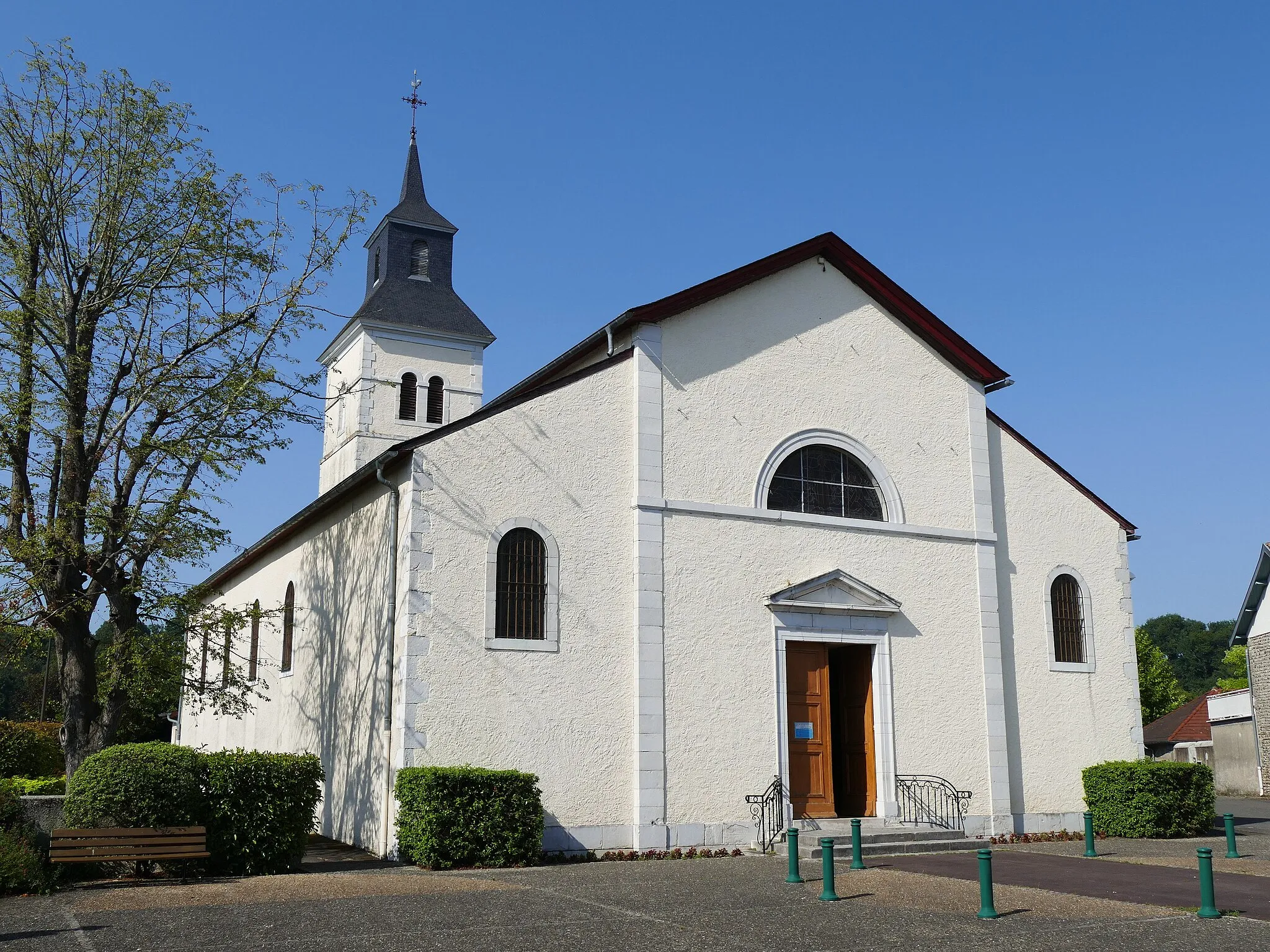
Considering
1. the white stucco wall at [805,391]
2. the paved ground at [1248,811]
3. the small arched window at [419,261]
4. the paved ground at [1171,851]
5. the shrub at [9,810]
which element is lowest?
the paved ground at [1248,811]

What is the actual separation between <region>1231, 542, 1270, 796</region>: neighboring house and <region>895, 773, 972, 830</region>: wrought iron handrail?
19.7 m

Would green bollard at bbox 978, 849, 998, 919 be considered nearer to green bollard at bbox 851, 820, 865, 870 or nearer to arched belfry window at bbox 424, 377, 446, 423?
green bollard at bbox 851, 820, 865, 870

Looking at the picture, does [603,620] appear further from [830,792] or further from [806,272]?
[806,272]

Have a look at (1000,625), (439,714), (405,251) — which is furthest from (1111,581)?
(405,251)

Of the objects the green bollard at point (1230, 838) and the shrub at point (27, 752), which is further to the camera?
the shrub at point (27, 752)

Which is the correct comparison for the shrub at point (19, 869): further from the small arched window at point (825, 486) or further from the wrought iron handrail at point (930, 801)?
the wrought iron handrail at point (930, 801)

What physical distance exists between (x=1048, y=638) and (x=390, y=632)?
10182mm

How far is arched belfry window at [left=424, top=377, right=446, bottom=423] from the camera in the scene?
2994 centimetres

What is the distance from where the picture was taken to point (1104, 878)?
484 inches

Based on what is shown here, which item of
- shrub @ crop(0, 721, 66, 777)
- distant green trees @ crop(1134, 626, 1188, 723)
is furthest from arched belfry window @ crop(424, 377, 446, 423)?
distant green trees @ crop(1134, 626, 1188, 723)

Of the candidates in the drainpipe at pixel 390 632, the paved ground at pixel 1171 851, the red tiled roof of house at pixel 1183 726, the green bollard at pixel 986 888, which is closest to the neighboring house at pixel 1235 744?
the red tiled roof of house at pixel 1183 726

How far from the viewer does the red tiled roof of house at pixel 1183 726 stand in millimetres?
43312

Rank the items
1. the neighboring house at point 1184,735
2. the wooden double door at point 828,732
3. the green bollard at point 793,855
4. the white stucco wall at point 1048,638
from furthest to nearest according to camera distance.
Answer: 1. the neighboring house at point 1184,735
2. the white stucco wall at point 1048,638
3. the wooden double door at point 828,732
4. the green bollard at point 793,855

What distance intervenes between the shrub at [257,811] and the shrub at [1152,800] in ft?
37.7
